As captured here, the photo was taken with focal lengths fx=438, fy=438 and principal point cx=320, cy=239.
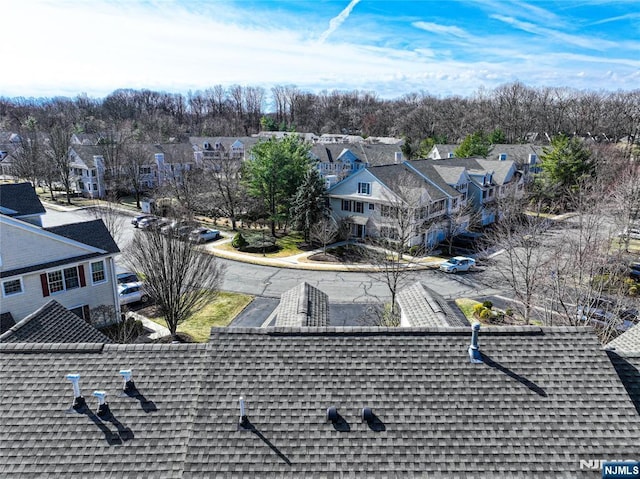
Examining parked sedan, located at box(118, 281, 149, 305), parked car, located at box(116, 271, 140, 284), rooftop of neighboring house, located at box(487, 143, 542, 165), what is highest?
rooftop of neighboring house, located at box(487, 143, 542, 165)

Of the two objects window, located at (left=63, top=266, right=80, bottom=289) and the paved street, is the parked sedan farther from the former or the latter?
the paved street

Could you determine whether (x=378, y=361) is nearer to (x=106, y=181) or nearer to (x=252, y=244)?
(x=252, y=244)

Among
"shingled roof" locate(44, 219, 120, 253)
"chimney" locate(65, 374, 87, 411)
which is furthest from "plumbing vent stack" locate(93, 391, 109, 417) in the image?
"shingled roof" locate(44, 219, 120, 253)

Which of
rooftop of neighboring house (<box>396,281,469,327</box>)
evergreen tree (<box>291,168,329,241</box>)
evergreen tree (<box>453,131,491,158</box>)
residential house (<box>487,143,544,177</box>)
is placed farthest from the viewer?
residential house (<box>487,143,544,177</box>)

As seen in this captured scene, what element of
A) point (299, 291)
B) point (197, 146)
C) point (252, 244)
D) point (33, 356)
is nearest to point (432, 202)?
point (252, 244)

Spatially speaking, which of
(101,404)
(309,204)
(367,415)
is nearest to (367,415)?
(367,415)

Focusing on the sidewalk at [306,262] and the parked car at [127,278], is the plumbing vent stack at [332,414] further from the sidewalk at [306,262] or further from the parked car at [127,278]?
the sidewalk at [306,262]
